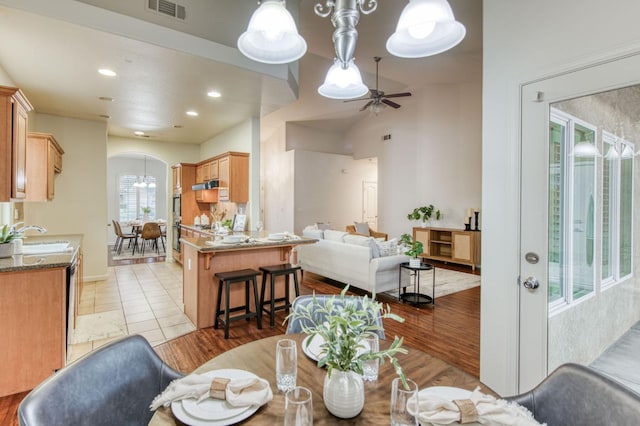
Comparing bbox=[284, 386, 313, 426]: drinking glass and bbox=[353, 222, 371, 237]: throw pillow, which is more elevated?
bbox=[353, 222, 371, 237]: throw pillow

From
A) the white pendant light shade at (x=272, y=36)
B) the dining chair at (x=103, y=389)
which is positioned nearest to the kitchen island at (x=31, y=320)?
the dining chair at (x=103, y=389)

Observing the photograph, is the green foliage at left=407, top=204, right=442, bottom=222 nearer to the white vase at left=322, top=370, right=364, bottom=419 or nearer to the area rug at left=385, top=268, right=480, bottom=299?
the area rug at left=385, top=268, right=480, bottom=299

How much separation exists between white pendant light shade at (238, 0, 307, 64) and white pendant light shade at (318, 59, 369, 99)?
0.23m

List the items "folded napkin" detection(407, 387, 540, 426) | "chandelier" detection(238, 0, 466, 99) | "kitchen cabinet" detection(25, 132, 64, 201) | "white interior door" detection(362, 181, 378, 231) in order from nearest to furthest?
"folded napkin" detection(407, 387, 540, 426) < "chandelier" detection(238, 0, 466, 99) < "kitchen cabinet" detection(25, 132, 64, 201) < "white interior door" detection(362, 181, 378, 231)

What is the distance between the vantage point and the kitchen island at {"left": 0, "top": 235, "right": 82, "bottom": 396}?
2338 mm

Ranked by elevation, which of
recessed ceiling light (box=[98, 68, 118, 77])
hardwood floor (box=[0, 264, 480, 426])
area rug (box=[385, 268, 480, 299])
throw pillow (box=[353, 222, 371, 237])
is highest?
recessed ceiling light (box=[98, 68, 118, 77])

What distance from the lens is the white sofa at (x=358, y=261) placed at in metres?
4.64

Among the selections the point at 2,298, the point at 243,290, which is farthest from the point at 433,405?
the point at 243,290

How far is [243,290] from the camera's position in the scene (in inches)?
157

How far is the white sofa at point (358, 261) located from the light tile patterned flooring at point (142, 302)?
2361 millimetres

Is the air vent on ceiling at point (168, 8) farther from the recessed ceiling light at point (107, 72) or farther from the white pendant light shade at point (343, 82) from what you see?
the white pendant light shade at point (343, 82)

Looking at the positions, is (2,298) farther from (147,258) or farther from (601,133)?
(147,258)

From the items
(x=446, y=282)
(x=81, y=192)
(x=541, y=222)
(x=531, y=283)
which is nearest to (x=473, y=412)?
(x=531, y=283)

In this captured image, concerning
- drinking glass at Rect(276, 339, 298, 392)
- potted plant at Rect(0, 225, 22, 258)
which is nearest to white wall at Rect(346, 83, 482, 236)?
drinking glass at Rect(276, 339, 298, 392)
